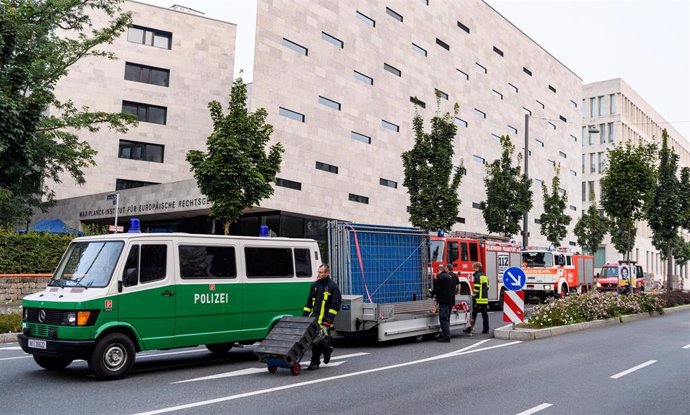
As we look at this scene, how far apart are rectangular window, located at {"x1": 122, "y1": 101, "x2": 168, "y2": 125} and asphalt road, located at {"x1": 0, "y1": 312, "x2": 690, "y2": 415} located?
3295cm

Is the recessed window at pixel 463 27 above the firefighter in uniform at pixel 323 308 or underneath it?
above

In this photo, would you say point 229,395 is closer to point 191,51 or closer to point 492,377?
point 492,377

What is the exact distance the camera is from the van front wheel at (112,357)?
885cm

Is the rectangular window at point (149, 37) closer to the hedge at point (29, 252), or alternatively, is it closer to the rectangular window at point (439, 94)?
the rectangular window at point (439, 94)

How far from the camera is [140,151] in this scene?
44250mm

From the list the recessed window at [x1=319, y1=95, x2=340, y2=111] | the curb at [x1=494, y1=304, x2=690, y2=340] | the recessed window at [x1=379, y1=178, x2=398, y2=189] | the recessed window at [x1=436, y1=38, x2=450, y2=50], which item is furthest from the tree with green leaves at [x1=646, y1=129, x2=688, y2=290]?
the recessed window at [x1=436, y1=38, x2=450, y2=50]

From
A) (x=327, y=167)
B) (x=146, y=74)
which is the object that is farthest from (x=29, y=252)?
(x=146, y=74)

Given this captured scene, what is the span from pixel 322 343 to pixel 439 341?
5.12 m

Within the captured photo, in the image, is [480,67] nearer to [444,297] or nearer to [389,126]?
[389,126]

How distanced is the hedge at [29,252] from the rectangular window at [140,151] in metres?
21.2

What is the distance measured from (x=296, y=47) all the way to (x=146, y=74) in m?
14.5

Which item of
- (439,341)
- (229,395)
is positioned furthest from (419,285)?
(229,395)

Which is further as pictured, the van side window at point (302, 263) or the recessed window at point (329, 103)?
the recessed window at point (329, 103)

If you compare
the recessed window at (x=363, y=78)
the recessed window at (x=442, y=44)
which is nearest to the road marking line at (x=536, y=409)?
the recessed window at (x=363, y=78)
